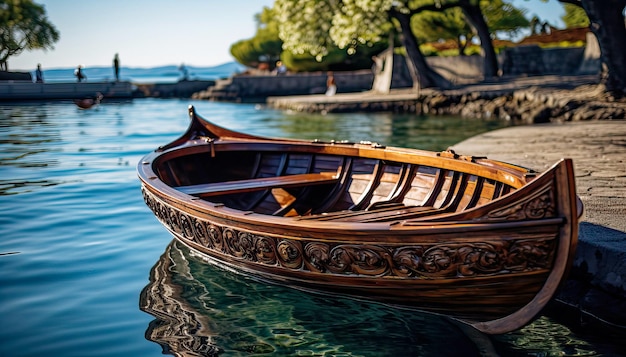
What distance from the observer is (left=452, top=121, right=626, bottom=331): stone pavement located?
466 cm

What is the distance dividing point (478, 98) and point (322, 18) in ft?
21.6

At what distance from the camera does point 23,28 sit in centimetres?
4434

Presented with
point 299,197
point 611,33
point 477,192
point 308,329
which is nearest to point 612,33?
point 611,33

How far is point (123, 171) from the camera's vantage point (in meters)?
12.3

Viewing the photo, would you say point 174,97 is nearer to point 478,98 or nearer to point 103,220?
point 478,98

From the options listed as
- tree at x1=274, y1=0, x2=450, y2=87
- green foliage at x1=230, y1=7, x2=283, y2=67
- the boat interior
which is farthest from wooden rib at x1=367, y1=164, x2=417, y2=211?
green foliage at x1=230, y1=7, x2=283, y2=67

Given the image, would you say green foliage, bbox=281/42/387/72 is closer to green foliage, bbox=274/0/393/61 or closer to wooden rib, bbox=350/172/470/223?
green foliage, bbox=274/0/393/61

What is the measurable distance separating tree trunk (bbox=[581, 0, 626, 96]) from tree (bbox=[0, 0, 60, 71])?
39609 mm

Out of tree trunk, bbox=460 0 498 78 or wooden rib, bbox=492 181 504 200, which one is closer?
wooden rib, bbox=492 181 504 200

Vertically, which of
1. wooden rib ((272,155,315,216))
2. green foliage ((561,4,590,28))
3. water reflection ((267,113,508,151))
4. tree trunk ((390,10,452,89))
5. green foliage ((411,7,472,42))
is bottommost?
water reflection ((267,113,508,151))

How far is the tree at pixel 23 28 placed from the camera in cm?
4284

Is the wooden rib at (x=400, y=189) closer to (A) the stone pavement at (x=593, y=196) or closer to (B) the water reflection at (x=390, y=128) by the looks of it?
(A) the stone pavement at (x=593, y=196)

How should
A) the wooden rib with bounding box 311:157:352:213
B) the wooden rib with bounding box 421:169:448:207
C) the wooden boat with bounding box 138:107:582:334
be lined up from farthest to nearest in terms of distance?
the wooden rib with bounding box 311:157:352:213 < the wooden rib with bounding box 421:169:448:207 < the wooden boat with bounding box 138:107:582:334

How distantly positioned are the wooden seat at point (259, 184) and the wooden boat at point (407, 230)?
0.01 metres
